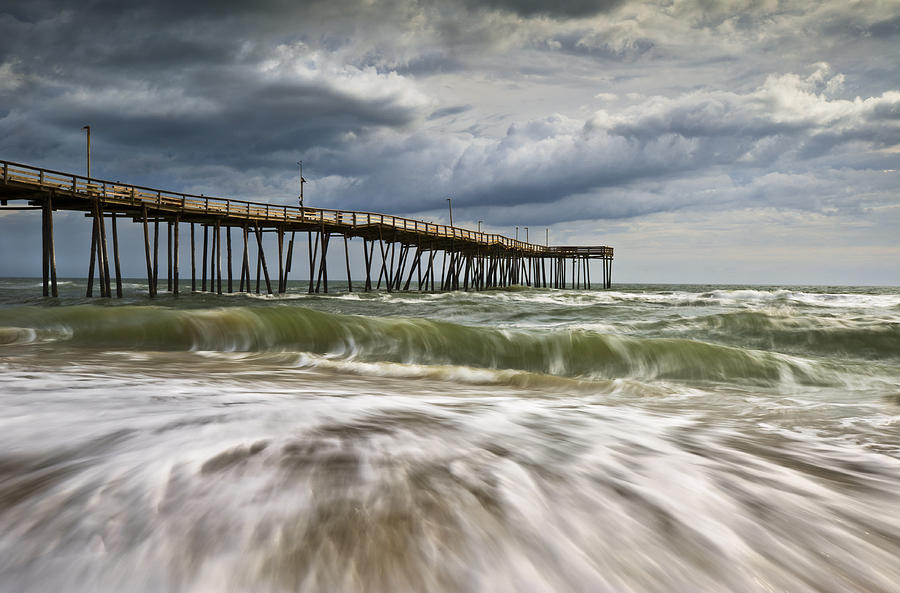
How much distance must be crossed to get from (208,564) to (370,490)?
0.64 meters

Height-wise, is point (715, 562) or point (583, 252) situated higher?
point (583, 252)

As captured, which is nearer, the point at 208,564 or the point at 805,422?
the point at 208,564

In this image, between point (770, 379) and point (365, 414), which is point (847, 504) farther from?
point (770, 379)

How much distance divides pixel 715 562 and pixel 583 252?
66.2 meters

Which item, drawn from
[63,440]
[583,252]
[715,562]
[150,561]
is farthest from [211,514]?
[583,252]

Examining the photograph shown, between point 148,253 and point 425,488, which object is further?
point 148,253

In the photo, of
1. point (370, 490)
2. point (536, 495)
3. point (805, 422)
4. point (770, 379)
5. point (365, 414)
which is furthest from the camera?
point (770, 379)

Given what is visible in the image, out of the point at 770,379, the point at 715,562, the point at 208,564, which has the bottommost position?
the point at 770,379

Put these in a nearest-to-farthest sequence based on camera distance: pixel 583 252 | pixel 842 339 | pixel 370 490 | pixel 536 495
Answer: pixel 370 490 → pixel 536 495 → pixel 842 339 → pixel 583 252

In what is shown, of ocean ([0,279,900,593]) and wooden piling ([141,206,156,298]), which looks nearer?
ocean ([0,279,900,593])

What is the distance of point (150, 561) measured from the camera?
1.43 m

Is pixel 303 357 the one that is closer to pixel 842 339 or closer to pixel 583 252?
pixel 842 339

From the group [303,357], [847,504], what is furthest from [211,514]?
[303,357]

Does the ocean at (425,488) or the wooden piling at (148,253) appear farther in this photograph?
the wooden piling at (148,253)
